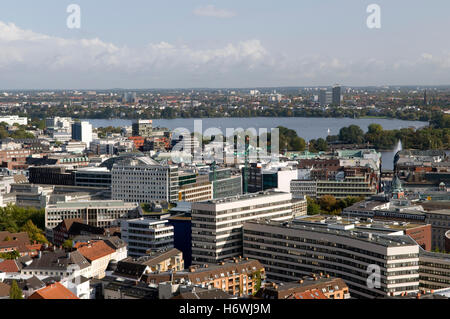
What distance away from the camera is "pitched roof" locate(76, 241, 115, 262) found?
11.5m

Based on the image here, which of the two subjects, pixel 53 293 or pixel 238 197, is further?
pixel 238 197

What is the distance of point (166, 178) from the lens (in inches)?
715

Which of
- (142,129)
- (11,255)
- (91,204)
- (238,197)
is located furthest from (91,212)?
(142,129)

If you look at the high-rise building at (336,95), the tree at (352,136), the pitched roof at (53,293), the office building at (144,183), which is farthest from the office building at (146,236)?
the high-rise building at (336,95)

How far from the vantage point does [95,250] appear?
38.7 feet

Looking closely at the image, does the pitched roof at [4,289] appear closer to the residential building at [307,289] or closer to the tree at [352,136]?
the residential building at [307,289]

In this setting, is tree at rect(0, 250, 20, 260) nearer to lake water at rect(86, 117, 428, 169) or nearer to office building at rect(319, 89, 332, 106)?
lake water at rect(86, 117, 428, 169)

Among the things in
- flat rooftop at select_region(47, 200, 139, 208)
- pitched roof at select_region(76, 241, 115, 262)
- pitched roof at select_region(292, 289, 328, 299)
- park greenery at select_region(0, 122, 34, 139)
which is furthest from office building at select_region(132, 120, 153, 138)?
pitched roof at select_region(292, 289, 328, 299)

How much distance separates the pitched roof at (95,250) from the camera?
11461mm

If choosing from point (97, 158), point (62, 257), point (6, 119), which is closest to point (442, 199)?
point (62, 257)

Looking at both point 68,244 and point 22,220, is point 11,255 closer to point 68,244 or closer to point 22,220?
point 68,244

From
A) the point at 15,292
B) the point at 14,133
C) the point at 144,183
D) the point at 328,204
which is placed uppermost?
the point at 15,292

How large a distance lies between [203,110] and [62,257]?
54.1 meters
